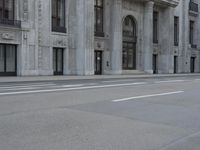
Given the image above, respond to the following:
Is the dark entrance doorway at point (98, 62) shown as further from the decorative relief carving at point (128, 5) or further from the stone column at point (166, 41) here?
the stone column at point (166, 41)

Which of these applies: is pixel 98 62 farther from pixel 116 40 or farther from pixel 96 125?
pixel 96 125

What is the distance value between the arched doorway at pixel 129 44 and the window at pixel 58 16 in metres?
9.68

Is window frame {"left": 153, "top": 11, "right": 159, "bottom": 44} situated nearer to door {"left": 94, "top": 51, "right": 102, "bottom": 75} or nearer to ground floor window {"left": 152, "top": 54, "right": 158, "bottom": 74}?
ground floor window {"left": 152, "top": 54, "right": 158, "bottom": 74}

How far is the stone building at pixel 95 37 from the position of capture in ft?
91.0

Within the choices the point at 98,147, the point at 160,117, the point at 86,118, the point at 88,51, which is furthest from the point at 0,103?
the point at 88,51

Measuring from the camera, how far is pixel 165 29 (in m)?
46.2

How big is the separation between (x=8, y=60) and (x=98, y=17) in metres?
12.3

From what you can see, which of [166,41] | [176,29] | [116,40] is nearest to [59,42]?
[116,40]

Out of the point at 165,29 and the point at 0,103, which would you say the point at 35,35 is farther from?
the point at 165,29

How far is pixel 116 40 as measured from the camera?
36594 millimetres

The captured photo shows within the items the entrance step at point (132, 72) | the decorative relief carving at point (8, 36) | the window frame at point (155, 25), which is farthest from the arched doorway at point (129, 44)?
the decorative relief carving at point (8, 36)

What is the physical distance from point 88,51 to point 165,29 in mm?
17430

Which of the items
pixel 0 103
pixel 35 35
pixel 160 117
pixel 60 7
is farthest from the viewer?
pixel 60 7

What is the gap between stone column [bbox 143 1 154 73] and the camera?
4150cm
